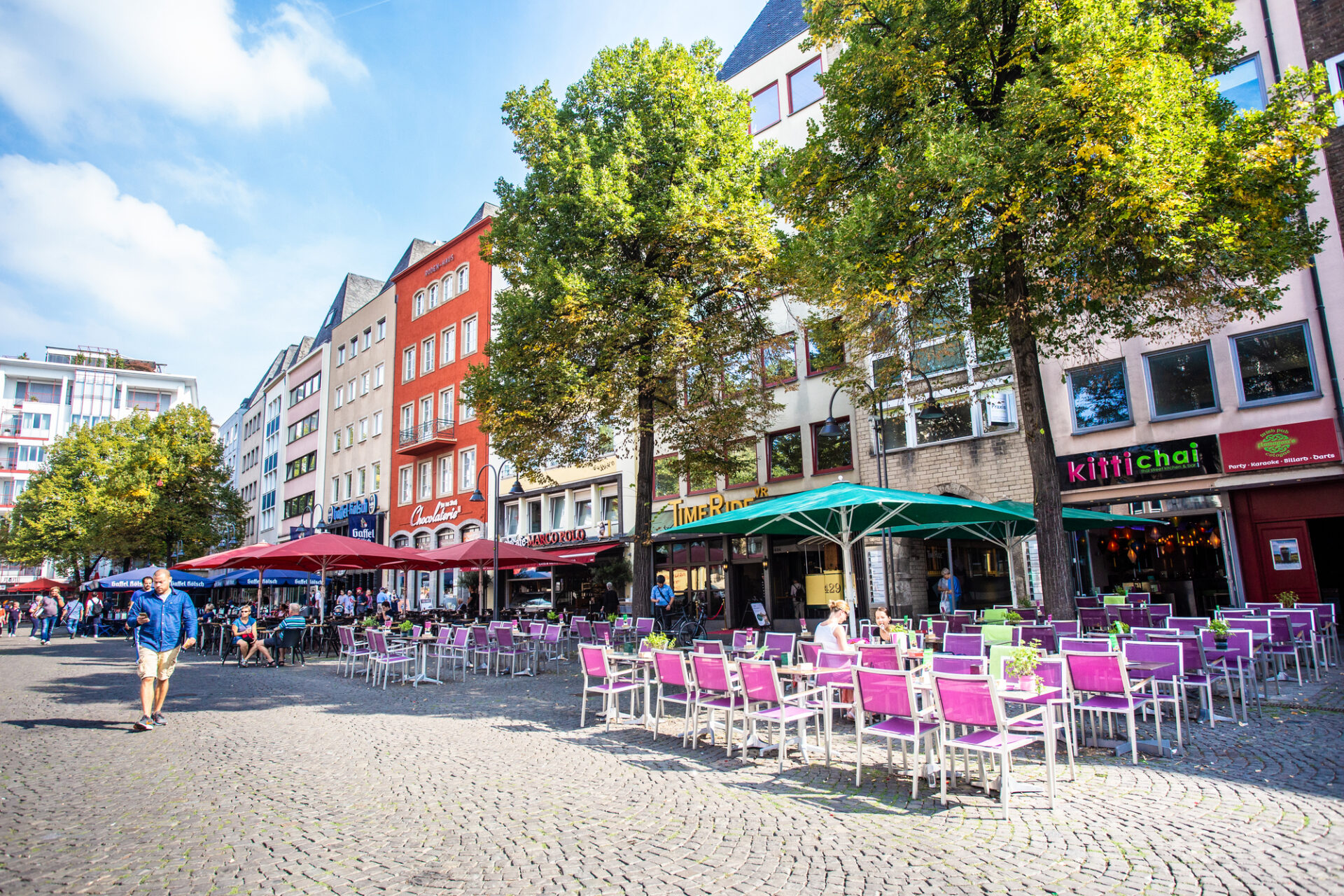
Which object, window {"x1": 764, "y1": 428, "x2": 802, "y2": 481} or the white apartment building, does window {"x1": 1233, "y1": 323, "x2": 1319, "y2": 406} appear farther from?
the white apartment building

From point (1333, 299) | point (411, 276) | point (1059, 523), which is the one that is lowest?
point (1059, 523)

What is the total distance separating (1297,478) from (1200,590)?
10.7 feet

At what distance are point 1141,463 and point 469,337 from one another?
2913 centimetres

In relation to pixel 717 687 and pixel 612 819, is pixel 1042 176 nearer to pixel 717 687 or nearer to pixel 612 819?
pixel 717 687

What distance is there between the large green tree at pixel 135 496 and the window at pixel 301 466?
639 cm

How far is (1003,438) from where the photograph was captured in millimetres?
19938

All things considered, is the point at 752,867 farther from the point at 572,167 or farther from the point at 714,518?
the point at 572,167

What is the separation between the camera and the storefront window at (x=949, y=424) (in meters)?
20.8

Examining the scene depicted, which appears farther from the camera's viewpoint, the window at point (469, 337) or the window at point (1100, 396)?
the window at point (469, 337)

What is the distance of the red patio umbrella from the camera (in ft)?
64.7

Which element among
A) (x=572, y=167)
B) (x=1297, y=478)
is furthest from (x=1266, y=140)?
(x=572, y=167)

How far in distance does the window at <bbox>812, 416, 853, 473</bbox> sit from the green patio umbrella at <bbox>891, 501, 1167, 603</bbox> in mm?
5648

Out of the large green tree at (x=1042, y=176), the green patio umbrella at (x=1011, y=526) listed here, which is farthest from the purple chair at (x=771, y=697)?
the green patio umbrella at (x=1011, y=526)

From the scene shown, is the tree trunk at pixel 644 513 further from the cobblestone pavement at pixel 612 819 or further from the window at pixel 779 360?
the cobblestone pavement at pixel 612 819
